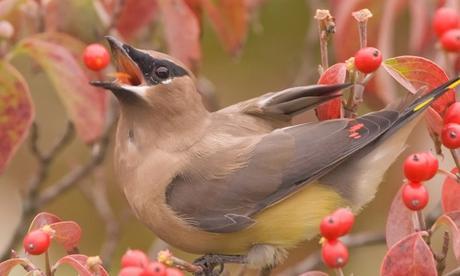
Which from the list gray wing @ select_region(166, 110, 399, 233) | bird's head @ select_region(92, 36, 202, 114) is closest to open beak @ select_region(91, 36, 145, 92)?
bird's head @ select_region(92, 36, 202, 114)

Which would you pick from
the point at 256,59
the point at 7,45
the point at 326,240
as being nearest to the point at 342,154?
the point at 326,240

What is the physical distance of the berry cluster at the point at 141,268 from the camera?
327cm

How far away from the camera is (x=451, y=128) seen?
3.67 metres

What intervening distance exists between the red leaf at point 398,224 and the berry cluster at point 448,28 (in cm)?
73

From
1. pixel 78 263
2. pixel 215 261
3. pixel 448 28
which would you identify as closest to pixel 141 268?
pixel 78 263

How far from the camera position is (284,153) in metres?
4.36

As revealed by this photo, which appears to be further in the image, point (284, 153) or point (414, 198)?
point (284, 153)

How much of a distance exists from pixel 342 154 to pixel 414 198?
0.83m

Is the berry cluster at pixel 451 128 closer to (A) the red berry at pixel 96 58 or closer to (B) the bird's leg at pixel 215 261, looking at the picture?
(B) the bird's leg at pixel 215 261

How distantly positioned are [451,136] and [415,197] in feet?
0.86

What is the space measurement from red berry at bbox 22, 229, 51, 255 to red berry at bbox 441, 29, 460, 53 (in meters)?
1.51

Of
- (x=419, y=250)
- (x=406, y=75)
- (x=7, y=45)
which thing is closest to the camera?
(x=419, y=250)

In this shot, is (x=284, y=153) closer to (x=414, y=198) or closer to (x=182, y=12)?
(x=182, y=12)

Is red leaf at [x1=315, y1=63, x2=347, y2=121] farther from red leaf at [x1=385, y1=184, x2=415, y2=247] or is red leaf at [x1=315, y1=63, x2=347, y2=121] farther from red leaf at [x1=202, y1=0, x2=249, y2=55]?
red leaf at [x1=202, y1=0, x2=249, y2=55]
